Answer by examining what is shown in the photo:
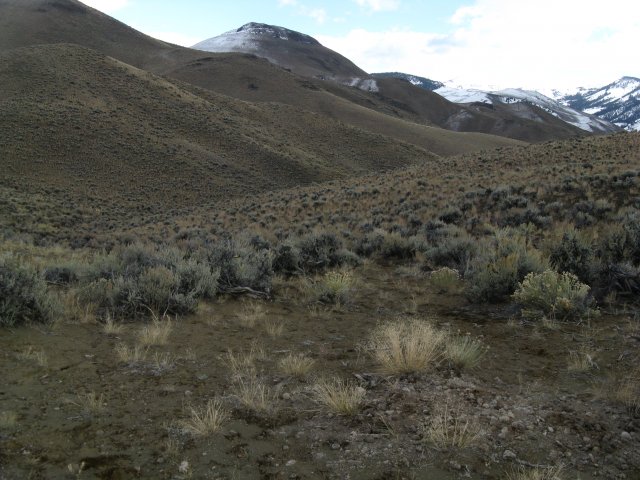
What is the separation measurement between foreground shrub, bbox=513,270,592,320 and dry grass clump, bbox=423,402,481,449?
9.83 feet

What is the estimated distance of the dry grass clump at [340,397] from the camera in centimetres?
371

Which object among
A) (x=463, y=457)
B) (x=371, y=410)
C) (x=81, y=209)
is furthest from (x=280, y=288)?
(x=81, y=209)

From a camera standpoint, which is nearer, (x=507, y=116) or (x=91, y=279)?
(x=91, y=279)

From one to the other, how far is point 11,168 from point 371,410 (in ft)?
156

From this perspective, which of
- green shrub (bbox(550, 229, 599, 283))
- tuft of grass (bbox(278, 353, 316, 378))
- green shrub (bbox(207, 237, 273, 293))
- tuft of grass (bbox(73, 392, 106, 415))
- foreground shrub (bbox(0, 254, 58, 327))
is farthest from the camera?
green shrub (bbox(207, 237, 273, 293))

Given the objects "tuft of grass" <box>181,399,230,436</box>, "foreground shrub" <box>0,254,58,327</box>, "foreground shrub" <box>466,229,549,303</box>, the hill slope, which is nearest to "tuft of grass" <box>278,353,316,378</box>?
"tuft of grass" <box>181,399,230,436</box>

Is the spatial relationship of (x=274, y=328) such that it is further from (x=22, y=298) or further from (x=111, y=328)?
(x=22, y=298)

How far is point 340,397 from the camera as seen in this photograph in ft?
12.4

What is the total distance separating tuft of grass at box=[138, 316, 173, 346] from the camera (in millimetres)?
5332

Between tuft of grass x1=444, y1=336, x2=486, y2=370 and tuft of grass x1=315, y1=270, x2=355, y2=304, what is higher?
tuft of grass x1=444, y1=336, x2=486, y2=370

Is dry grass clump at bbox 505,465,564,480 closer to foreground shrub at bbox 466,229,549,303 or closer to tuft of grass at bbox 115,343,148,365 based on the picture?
tuft of grass at bbox 115,343,148,365

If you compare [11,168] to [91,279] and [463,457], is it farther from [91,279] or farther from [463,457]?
[463,457]

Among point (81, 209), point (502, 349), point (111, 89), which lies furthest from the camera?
point (111, 89)

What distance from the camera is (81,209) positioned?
119 ft
